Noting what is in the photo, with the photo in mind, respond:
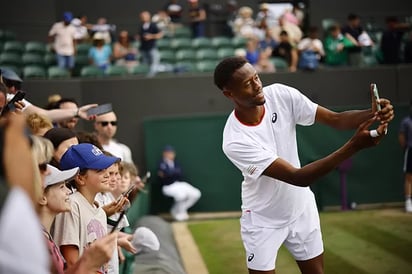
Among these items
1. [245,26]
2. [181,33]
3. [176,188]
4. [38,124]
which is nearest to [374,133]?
[38,124]

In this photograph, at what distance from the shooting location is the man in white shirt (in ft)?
13.1

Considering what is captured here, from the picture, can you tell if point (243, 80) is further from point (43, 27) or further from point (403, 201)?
point (43, 27)

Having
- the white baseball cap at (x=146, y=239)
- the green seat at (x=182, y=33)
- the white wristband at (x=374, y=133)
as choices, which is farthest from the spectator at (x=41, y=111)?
the green seat at (x=182, y=33)

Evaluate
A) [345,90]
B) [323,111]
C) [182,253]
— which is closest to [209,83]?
[345,90]

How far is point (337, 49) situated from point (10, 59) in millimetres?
6979

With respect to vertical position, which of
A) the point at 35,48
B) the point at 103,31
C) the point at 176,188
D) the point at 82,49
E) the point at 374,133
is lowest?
the point at 176,188

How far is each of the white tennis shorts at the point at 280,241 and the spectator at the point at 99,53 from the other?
1001 cm

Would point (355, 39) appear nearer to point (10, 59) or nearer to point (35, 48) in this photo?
point (35, 48)

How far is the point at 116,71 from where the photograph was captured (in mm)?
13516

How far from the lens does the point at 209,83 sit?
44.2ft

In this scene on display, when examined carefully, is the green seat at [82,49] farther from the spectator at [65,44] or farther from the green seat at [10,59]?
the green seat at [10,59]

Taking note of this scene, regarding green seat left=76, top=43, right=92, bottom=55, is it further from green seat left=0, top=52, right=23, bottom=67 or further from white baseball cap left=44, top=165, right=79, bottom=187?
white baseball cap left=44, top=165, right=79, bottom=187

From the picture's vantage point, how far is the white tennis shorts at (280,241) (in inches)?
161

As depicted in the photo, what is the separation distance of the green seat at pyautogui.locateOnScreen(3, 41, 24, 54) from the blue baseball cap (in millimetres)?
10898
